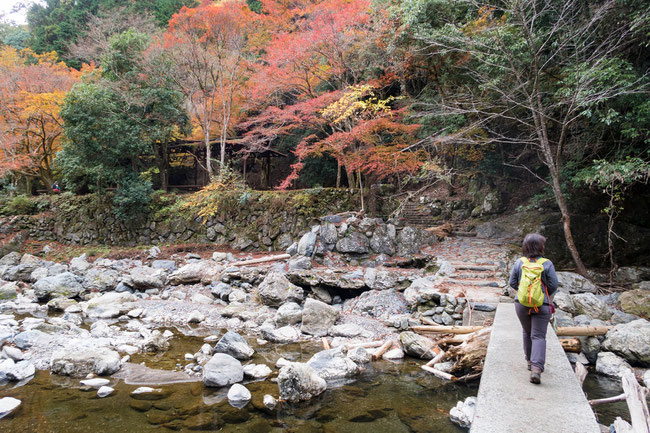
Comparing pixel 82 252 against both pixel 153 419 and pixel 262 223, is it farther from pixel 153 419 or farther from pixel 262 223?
pixel 153 419

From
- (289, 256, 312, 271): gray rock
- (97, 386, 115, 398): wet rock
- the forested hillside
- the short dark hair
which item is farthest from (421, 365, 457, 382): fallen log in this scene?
the forested hillside

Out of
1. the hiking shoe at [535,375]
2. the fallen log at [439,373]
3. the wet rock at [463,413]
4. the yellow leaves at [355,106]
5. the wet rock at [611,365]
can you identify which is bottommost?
the fallen log at [439,373]

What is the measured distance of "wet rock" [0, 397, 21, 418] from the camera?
3.74 metres

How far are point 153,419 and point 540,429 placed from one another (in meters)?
3.71

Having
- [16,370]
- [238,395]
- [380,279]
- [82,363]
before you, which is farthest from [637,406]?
[16,370]

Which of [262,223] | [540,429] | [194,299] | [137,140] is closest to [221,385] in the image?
[540,429]

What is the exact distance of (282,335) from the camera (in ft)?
21.2

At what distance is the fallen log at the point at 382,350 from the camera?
548 cm

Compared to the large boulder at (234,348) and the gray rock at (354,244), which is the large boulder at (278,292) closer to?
the gray rock at (354,244)

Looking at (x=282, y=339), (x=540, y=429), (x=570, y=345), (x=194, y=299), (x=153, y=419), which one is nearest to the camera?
(x=540, y=429)

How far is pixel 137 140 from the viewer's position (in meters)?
14.6

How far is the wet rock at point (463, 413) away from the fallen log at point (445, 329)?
1791 millimetres

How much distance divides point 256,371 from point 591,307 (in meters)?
6.11

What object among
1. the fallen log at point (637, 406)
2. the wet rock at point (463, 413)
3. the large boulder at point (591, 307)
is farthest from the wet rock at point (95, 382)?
the large boulder at point (591, 307)
